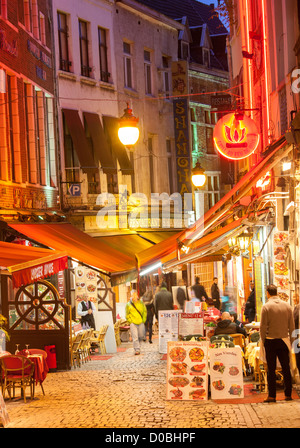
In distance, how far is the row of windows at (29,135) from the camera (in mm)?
20891

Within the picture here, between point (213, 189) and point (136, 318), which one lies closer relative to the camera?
point (136, 318)

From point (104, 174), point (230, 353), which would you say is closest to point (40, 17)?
point (104, 174)

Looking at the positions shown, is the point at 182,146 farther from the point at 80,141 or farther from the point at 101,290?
the point at 101,290

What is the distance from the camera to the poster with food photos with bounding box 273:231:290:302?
50.5 feet

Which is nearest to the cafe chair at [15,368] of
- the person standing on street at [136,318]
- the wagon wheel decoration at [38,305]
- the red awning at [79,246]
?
the red awning at [79,246]

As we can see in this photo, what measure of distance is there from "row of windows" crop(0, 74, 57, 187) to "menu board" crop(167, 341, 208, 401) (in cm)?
800

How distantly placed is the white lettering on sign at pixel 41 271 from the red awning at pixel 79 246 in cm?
265

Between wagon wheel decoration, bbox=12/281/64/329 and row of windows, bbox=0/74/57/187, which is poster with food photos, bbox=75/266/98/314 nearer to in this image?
row of windows, bbox=0/74/57/187

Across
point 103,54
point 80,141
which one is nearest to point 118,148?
point 80,141

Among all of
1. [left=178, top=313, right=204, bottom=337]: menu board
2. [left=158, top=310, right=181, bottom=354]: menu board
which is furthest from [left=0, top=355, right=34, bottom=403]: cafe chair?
[left=158, top=310, right=181, bottom=354]: menu board

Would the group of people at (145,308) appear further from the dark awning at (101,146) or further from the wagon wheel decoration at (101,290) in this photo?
the dark awning at (101,146)

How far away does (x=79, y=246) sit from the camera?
2041 cm

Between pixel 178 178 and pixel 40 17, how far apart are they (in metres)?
10.9

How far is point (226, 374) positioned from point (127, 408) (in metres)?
1.83
